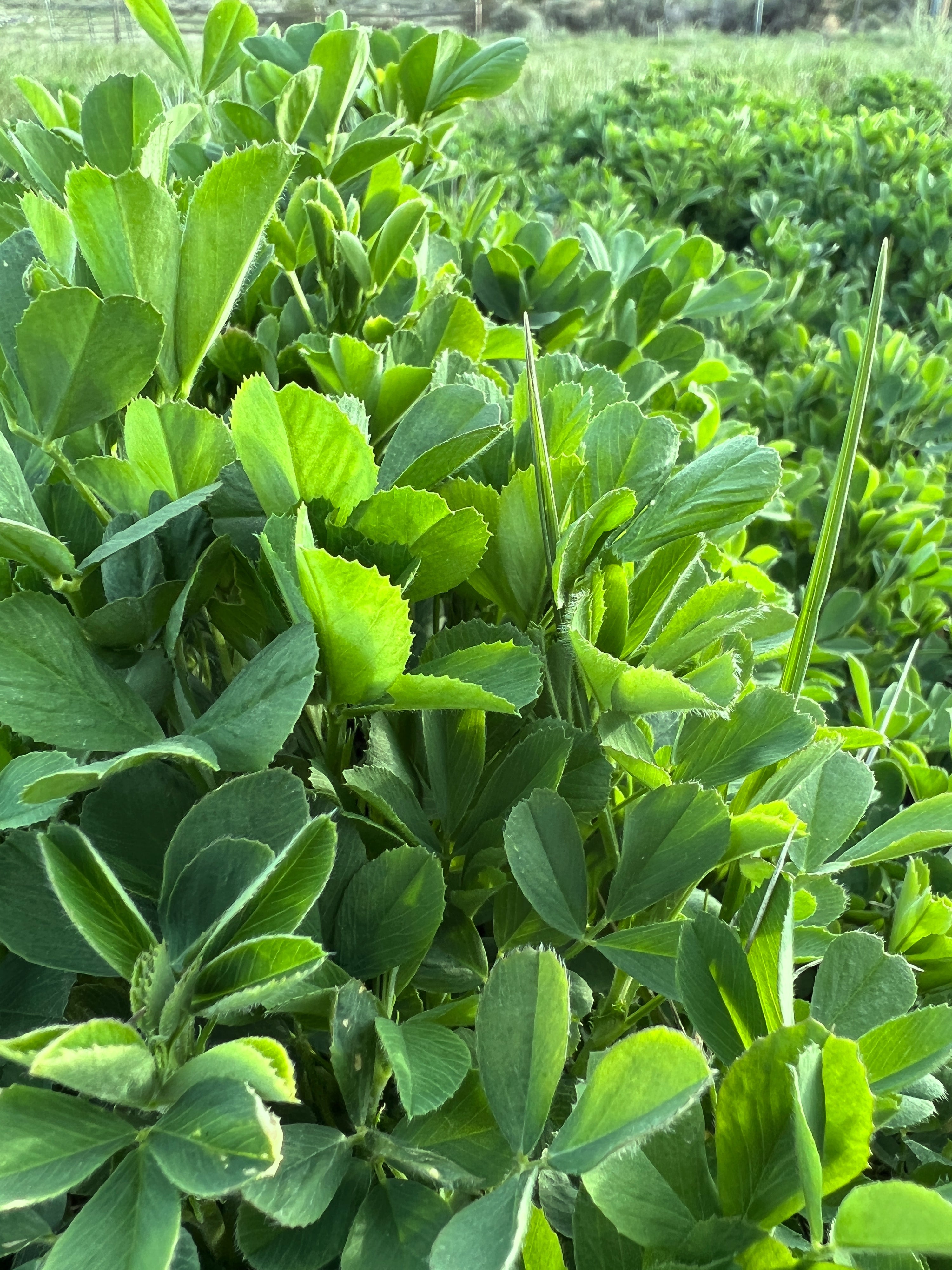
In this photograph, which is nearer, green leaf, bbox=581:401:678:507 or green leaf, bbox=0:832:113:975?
green leaf, bbox=0:832:113:975

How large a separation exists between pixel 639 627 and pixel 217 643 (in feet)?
0.76

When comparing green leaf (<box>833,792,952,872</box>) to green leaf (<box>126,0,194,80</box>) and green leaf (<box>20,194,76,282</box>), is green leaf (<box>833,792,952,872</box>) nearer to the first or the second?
green leaf (<box>20,194,76,282</box>)

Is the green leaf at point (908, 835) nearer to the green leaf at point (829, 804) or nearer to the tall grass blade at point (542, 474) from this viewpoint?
the green leaf at point (829, 804)

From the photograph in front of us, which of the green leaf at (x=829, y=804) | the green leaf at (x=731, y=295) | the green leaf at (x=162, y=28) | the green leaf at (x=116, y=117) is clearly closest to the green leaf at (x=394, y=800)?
the green leaf at (x=829, y=804)

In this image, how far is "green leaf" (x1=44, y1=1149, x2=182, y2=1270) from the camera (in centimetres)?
30

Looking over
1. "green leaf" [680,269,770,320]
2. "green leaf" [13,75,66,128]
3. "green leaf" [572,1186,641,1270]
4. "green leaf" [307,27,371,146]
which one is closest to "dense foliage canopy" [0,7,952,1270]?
"green leaf" [572,1186,641,1270]

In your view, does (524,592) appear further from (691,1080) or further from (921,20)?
(921,20)

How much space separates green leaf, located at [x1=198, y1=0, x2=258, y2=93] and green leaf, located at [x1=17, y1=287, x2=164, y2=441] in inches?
20.8

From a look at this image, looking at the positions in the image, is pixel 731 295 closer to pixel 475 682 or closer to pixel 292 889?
pixel 475 682

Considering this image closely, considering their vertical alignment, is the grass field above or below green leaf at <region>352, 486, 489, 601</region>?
above

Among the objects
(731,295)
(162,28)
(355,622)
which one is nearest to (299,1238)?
(355,622)

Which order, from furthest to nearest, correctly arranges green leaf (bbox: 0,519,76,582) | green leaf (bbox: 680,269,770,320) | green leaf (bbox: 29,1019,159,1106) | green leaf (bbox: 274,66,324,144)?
1. green leaf (bbox: 680,269,770,320)
2. green leaf (bbox: 274,66,324,144)
3. green leaf (bbox: 0,519,76,582)
4. green leaf (bbox: 29,1019,159,1106)

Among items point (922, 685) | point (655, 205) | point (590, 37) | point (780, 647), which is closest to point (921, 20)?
point (590, 37)

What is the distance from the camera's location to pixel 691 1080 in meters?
0.31
